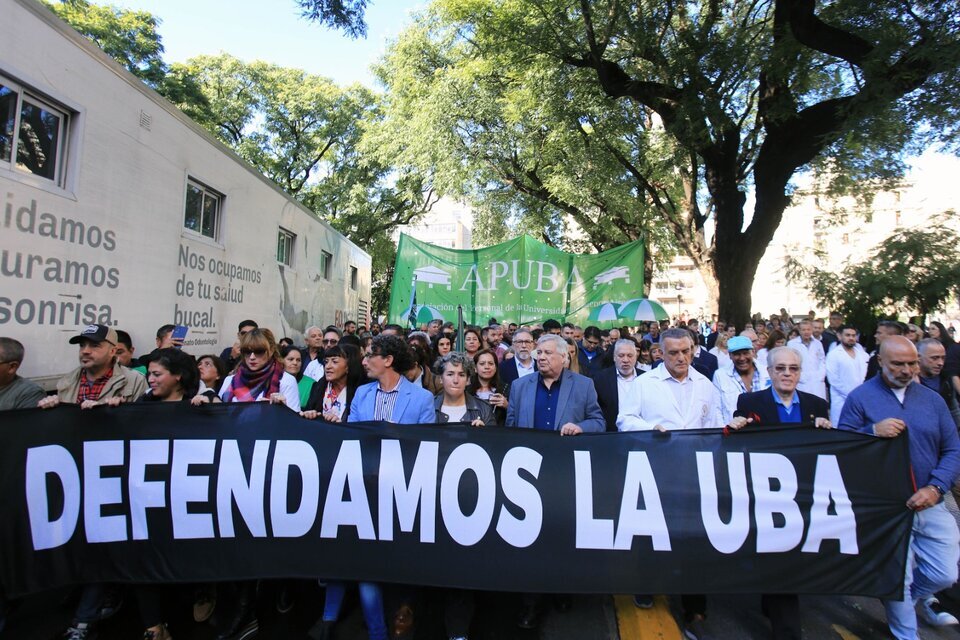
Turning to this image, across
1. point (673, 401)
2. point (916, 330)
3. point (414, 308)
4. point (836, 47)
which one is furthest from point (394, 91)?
point (673, 401)

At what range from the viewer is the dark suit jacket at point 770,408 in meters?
3.54

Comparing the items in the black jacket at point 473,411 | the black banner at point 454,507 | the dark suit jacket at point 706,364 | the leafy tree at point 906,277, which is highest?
the leafy tree at point 906,277

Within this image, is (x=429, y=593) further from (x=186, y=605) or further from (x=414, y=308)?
(x=414, y=308)

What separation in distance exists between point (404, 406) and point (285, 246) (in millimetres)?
6618

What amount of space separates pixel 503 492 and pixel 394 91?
63.7ft

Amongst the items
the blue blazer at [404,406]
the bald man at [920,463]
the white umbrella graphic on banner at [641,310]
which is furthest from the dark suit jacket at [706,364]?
the blue blazer at [404,406]

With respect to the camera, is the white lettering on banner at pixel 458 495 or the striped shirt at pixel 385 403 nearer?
the white lettering on banner at pixel 458 495

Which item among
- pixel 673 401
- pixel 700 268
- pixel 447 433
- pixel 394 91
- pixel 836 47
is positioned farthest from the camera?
pixel 394 91

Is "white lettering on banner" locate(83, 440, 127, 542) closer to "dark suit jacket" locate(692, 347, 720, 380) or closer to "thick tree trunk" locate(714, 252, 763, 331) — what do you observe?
"dark suit jacket" locate(692, 347, 720, 380)

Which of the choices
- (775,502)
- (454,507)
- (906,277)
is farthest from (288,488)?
(906,277)

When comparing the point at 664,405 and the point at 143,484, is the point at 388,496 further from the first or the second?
the point at 664,405

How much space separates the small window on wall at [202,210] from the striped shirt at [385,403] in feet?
12.4

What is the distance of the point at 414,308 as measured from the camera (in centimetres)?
1073

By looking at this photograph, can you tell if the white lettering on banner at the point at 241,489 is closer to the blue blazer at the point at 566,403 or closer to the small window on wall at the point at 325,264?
the blue blazer at the point at 566,403
